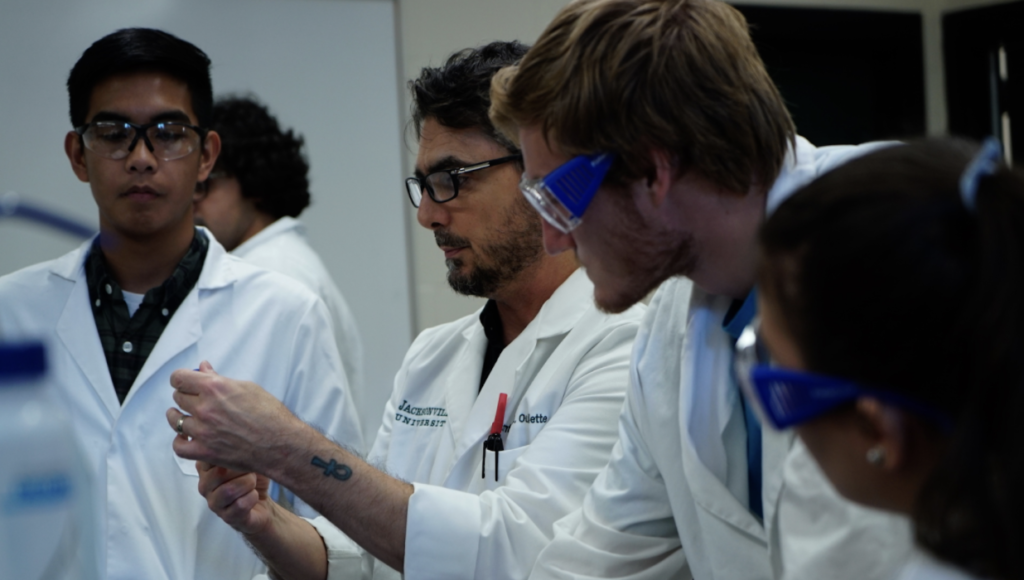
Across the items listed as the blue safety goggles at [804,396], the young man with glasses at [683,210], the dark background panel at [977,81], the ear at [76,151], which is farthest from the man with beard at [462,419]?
the dark background panel at [977,81]

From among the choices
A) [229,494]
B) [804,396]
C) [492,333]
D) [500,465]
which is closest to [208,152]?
[492,333]

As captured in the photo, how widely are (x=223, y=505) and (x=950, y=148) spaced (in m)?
1.17

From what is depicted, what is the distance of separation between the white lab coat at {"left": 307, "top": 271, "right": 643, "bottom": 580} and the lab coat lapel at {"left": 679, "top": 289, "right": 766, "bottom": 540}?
24 cm

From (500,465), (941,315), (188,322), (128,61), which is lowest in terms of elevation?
(500,465)

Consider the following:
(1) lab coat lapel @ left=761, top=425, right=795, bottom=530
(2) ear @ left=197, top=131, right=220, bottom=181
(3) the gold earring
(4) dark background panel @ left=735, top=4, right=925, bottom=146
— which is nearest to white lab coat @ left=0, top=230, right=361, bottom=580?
(2) ear @ left=197, top=131, right=220, bottom=181

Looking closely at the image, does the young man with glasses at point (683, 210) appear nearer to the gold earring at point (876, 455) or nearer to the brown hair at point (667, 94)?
the brown hair at point (667, 94)

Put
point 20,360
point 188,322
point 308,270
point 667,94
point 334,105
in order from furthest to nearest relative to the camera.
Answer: point 334,105 → point 308,270 → point 188,322 → point 667,94 → point 20,360

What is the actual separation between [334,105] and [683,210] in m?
2.31

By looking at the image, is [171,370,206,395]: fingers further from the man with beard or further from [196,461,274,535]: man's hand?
[196,461,274,535]: man's hand

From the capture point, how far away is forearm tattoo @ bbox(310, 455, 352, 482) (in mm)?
1446

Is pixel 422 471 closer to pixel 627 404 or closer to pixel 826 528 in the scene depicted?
pixel 627 404

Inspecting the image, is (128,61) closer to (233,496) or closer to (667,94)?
(233,496)

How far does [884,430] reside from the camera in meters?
0.73

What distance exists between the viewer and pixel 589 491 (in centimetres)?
150
